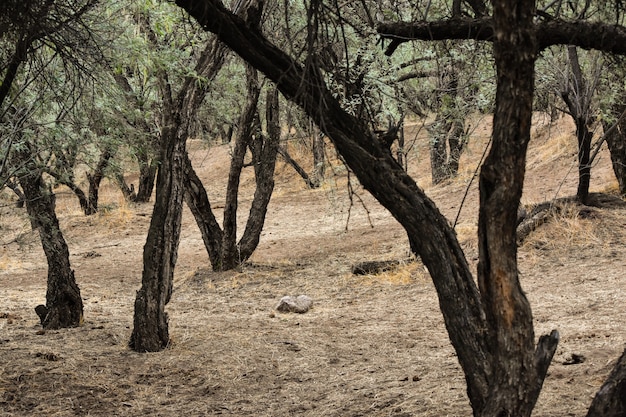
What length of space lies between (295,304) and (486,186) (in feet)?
20.6

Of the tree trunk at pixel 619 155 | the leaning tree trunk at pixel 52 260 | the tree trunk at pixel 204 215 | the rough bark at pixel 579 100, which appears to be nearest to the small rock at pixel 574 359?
the rough bark at pixel 579 100

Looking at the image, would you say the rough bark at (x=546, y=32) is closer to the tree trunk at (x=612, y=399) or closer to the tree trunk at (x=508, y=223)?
the tree trunk at (x=508, y=223)

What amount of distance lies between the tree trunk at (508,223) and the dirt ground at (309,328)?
1135mm

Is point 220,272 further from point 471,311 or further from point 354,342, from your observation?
point 471,311

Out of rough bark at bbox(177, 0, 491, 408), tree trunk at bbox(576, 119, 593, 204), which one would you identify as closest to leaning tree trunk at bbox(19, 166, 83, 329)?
rough bark at bbox(177, 0, 491, 408)

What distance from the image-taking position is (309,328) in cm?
816

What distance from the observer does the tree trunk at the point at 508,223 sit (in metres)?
3.01

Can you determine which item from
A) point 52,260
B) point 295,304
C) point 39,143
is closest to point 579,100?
point 295,304

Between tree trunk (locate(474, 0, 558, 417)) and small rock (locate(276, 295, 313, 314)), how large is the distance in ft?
19.6

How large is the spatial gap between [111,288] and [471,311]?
9104mm

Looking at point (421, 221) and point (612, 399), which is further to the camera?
point (421, 221)

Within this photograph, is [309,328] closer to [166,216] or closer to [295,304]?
[295,304]

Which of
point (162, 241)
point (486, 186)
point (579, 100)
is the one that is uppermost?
point (579, 100)

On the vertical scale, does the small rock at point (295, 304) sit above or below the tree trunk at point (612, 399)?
below
